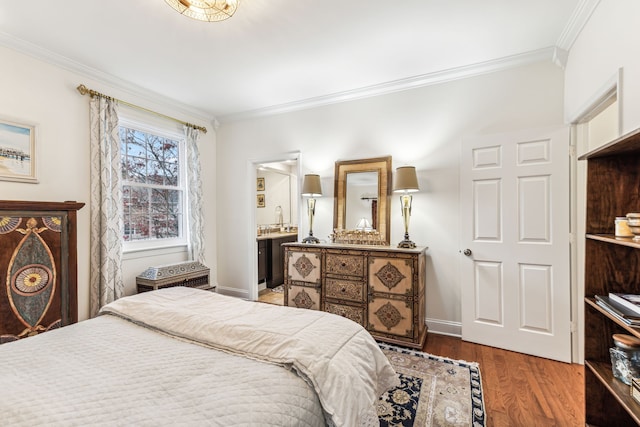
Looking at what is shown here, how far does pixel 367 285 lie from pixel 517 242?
144 cm

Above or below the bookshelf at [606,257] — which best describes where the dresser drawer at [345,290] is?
below

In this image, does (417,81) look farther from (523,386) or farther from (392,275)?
(523,386)

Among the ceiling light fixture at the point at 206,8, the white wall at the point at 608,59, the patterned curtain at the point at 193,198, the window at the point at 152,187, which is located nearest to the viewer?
the white wall at the point at 608,59

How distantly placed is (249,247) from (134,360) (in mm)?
2977

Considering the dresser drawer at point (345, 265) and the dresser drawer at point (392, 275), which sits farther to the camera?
the dresser drawer at point (345, 265)

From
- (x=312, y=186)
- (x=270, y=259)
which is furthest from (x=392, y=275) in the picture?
(x=270, y=259)

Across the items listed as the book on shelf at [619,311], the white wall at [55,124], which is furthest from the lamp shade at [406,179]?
the white wall at [55,124]

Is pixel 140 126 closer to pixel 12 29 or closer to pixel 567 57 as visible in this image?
pixel 12 29

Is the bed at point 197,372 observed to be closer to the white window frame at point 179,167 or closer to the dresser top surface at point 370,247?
the dresser top surface at point 370,247

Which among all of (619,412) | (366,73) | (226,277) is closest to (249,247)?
(226,277)

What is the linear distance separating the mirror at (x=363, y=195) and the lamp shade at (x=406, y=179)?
0.28 metres

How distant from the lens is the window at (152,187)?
340cm

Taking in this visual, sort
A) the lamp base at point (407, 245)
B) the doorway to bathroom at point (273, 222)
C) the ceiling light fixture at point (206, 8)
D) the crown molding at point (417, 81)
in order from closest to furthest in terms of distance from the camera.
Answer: the ceiling light fixture at point (206, 8), the crown molding at point (417, 81), the lamp base at point (407, 245), the doorway to bathroom at point (273, 222)

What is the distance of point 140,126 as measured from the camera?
3473 mm
